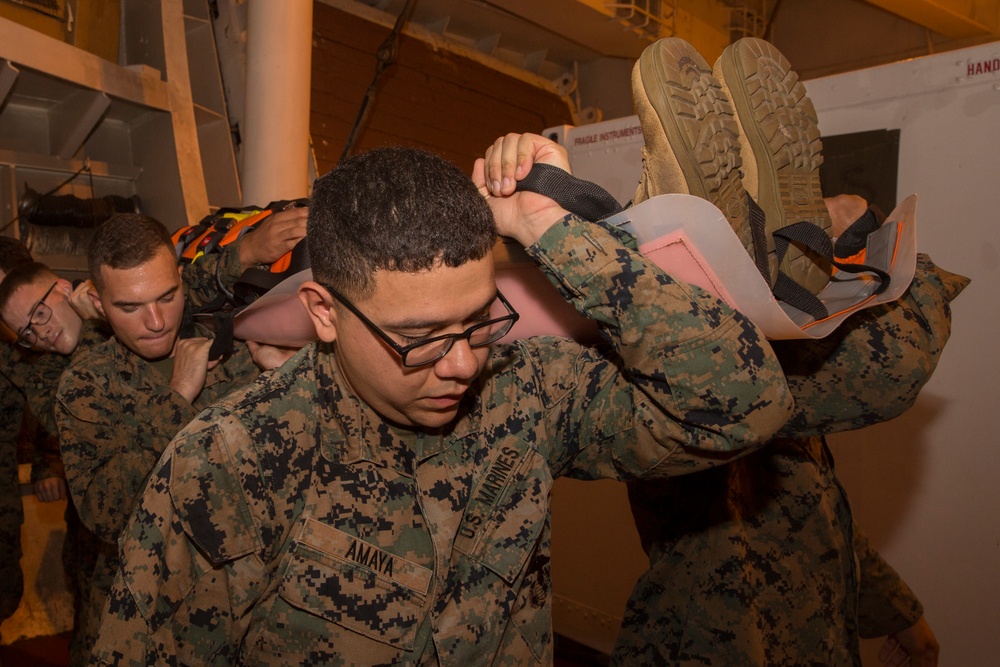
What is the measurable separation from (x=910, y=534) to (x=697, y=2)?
5.51 m

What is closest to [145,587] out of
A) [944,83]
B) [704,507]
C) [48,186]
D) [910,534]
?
[704,507]

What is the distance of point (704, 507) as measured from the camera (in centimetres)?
194

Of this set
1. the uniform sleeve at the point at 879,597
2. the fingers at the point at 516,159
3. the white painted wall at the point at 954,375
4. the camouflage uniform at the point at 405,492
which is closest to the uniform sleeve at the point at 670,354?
the camouflage uniform at the point at 405,492

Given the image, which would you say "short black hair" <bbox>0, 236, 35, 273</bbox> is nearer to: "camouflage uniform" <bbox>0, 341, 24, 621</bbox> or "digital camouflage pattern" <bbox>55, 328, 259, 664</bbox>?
"camouflage uniform" <bbox>0, 341, 24, 621</bbox>

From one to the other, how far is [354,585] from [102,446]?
1404 millimetres

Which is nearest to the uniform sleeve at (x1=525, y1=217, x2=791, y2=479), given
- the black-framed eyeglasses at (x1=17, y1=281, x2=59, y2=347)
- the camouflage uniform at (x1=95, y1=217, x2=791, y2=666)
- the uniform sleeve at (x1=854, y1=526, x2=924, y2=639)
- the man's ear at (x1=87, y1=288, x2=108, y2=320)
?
the camouflage uniform at (x1=95, y1=217, x2=791, y2=666)

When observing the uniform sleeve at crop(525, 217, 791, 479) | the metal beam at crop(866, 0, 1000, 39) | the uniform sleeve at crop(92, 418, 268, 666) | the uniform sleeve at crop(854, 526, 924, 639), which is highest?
the metal beam at crop(866, 0, 1000, 39)

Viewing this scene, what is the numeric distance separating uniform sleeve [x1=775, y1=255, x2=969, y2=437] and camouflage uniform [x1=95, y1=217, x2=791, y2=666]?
296mm

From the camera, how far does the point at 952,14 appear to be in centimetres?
615

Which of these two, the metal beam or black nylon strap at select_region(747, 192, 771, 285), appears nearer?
black nylon strap at select_region(747, 192, 771, 285)

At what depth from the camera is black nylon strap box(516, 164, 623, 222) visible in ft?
4.41

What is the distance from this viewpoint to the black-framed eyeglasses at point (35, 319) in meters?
3.01

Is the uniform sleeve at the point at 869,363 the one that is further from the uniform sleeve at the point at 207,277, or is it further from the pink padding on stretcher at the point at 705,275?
the uniform sleeve at the point at 207,277

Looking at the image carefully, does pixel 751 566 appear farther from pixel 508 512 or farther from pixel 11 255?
pixel 11 255
